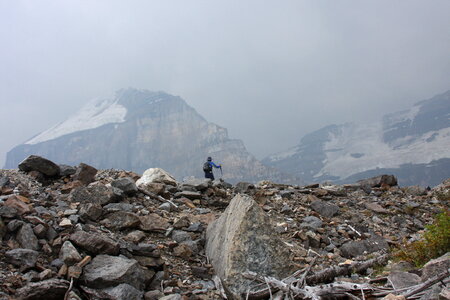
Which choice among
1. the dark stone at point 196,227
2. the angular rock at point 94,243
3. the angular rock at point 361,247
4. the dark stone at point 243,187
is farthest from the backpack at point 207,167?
the angular rock at point 94,243

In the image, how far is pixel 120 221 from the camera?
10.2m

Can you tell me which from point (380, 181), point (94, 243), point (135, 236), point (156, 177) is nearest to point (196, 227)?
point (135, 236)

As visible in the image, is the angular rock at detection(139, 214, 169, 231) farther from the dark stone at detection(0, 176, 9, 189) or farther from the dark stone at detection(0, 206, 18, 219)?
the dark stone at detection(0, 176, 9, 189)

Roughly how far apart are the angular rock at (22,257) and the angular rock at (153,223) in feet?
12.2

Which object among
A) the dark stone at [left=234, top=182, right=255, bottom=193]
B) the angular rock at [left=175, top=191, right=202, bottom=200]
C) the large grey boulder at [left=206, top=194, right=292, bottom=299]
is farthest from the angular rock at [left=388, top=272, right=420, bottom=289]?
the dark stone at [left=234, top=182, right=255, bottom=193]

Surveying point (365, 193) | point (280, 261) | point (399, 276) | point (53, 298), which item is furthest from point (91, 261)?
point (365, 193)

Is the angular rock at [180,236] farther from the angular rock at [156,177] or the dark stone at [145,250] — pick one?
the angular rock at [156,177]

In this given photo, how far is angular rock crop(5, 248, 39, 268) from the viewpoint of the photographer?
6.89 meters

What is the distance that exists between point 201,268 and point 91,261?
287 cm

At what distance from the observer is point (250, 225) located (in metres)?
9.02

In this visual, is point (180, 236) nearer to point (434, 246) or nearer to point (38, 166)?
point (434, 246)

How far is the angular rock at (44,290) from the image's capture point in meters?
6.05

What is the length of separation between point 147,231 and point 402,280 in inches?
284

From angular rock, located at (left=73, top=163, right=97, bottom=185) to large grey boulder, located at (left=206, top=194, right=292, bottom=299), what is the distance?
817 centimetres
